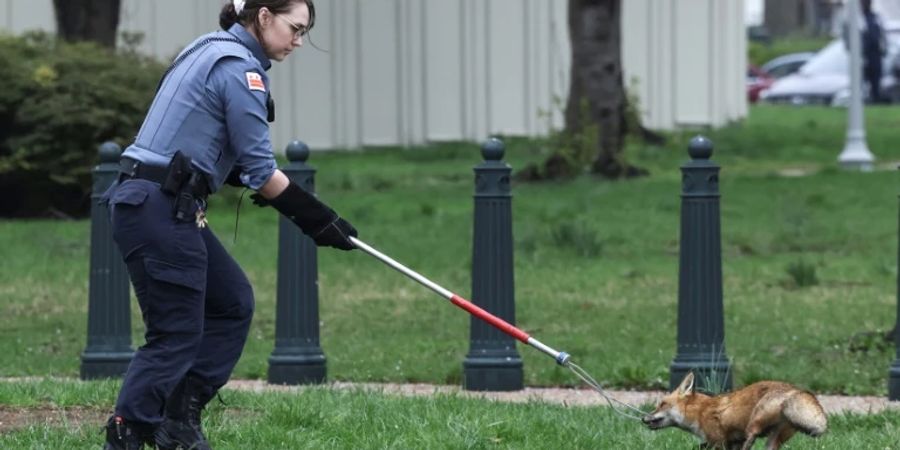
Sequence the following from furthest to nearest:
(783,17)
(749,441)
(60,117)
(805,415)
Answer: (783,17) < (60,117) < (749,441) < (805,415)

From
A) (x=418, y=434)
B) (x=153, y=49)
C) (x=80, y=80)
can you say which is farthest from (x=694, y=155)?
(x=153, y=49)

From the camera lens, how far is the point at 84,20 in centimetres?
1919

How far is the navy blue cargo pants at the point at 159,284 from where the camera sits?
5.99 meters

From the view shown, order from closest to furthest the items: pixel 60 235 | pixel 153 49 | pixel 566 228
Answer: pixel 566 228 < pixel 60 235 < pixel 153 49

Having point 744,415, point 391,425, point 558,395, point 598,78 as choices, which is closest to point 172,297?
point 391,425

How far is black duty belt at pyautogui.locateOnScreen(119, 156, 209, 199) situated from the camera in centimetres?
600

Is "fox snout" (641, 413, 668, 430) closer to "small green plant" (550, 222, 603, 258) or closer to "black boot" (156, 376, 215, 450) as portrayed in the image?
→ "black boot" (156, 376, 215, 450)

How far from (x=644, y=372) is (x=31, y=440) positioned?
3.72 meters

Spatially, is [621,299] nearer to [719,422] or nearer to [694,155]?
[694,155]

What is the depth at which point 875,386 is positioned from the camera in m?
9.17

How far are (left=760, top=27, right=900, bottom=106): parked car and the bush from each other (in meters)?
25.7

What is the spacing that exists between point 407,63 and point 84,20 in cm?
852

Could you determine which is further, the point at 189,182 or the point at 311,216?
the point at 311,216

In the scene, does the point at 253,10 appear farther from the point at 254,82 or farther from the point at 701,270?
A: the point at 701,270
